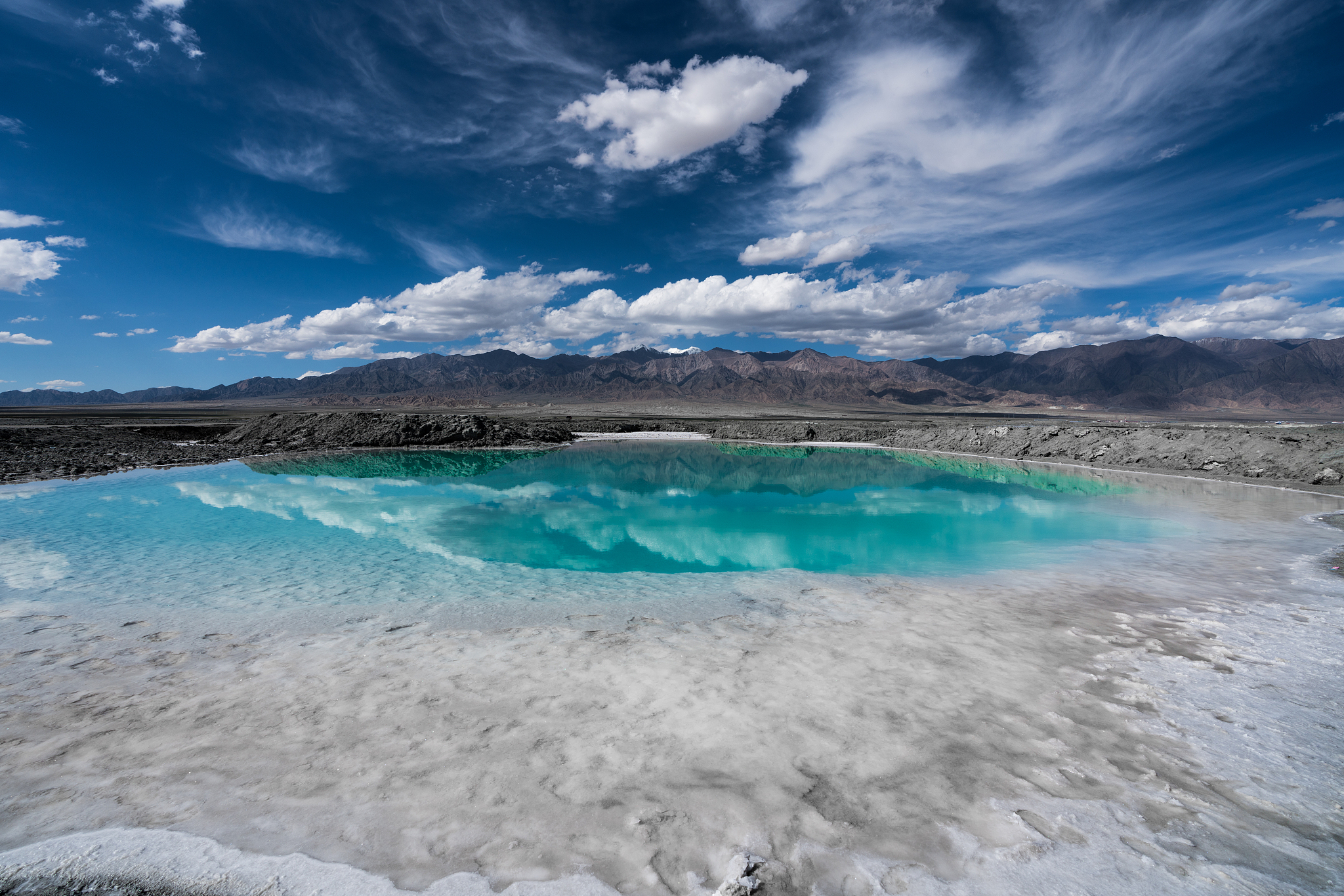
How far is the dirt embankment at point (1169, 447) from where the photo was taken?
2200 cm

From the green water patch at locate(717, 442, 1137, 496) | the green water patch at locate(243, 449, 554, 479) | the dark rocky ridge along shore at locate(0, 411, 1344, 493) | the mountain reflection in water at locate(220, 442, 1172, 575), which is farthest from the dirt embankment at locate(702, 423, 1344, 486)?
the green water patch at locate(243, 449, 554, 479)

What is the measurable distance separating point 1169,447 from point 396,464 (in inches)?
1533

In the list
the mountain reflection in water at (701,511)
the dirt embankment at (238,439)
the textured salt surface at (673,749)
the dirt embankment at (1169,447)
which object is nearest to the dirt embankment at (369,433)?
the dirt embankment at (238,439)

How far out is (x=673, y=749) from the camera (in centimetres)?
430

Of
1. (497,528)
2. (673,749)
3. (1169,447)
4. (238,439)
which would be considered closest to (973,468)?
(1169,447)

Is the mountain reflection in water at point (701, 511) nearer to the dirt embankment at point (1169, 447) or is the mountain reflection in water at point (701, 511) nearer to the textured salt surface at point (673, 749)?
the textured salt surface at point (673, 749)

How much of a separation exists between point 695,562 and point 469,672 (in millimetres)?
5911

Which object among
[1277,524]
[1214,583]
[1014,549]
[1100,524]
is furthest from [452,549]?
[1277,524]

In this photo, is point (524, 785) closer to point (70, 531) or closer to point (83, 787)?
point (83, 787)

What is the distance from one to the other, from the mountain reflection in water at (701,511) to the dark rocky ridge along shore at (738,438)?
18.1 ft

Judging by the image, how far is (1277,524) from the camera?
13.5m

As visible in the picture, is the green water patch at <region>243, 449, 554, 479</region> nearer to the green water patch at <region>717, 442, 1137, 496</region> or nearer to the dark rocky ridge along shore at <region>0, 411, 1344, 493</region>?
the dark rocky ridge along shore at <region>0, 411, 1344, 493</region>

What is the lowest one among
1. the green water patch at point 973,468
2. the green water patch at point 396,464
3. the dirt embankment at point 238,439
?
the green water patch at point 973,468

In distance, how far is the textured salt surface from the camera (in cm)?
316
